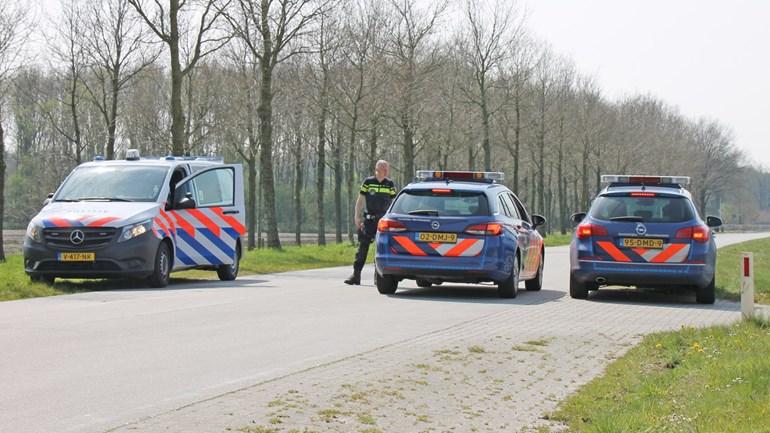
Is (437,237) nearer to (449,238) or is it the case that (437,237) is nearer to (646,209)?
(449,238)

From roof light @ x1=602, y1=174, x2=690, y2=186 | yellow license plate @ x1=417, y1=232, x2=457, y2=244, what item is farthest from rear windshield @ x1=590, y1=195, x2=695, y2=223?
yellow license plate @ x1=417, y1=232, x2=457, y2=244

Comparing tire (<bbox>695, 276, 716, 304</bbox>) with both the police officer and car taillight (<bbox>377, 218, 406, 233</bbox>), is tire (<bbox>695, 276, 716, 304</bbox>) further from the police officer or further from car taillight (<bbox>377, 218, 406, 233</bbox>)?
the police officer

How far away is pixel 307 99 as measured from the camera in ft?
147

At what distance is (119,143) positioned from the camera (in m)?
68.7

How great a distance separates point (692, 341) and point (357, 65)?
3184 centimetres

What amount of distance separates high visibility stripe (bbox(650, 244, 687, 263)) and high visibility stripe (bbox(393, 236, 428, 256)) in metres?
3.23

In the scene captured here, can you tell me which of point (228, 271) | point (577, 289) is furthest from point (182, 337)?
point (228, 271)

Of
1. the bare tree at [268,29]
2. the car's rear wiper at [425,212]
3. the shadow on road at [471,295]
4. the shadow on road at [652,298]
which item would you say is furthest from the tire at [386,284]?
the bare tree at [268,29]

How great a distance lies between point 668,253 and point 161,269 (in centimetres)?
769

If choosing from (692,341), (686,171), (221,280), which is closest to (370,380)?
(692,341)

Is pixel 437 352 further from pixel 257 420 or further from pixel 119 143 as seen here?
pixel 119 143

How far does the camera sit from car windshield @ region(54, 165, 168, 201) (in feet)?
60.0

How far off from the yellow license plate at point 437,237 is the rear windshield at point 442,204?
308 mm

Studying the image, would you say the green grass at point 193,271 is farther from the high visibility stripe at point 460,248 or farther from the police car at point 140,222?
the high visibility stripe at point 460,248
